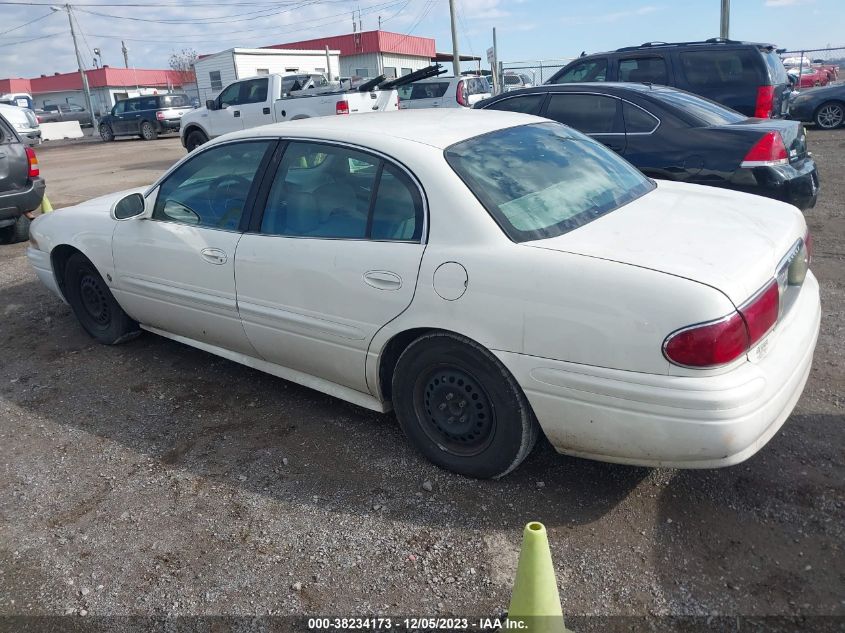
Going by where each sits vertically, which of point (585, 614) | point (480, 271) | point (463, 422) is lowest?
point (585, 614)

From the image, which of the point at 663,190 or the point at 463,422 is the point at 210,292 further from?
the point at 663,190

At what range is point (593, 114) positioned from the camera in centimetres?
670

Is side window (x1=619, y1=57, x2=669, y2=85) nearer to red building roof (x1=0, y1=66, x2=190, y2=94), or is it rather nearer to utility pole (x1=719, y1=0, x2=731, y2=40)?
utility pole (x1=719, y1=0, x2=731, y2=40)

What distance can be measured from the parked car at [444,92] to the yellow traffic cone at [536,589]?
660 inches

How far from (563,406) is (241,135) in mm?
2399

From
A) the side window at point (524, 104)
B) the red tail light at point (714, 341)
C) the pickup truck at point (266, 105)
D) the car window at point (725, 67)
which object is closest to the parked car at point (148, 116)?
the pickup truck at point (266, 105)

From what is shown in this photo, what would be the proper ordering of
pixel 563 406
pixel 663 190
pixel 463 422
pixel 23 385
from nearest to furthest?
1. pixel 563 406
2. pixel 463 422
3. pixel 663 190
4. pixel 23 385

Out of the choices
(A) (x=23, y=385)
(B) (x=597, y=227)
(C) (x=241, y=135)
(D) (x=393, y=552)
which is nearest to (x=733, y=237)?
(B) (x=597, y=227)

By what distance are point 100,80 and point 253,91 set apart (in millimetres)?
44177

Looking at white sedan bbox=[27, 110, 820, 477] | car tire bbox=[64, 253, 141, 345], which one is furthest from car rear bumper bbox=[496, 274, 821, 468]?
car tire bbox=[64, 253, 141, 345]

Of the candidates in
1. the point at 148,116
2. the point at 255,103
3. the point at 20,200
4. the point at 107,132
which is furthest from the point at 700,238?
the point at 107,132

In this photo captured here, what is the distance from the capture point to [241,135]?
3.94m

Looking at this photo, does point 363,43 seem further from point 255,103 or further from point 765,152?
point 765,152

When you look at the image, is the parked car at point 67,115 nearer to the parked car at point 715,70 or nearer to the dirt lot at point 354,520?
the parked car at point 715,70
